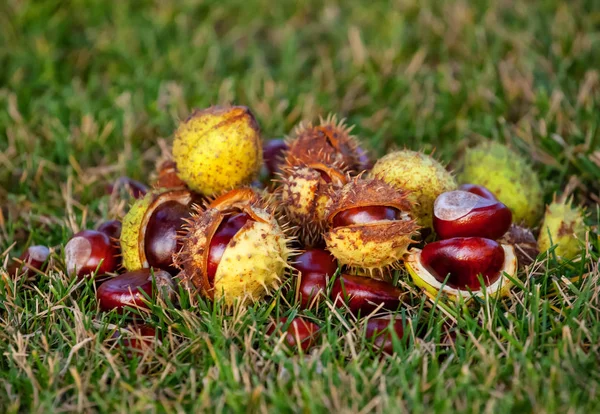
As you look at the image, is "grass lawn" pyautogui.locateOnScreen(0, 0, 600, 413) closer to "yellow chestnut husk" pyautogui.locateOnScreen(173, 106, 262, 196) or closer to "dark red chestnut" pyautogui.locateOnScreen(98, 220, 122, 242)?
"dark red chestnut" pyautogui.locateOnScreen(98, 220, 122, 242)

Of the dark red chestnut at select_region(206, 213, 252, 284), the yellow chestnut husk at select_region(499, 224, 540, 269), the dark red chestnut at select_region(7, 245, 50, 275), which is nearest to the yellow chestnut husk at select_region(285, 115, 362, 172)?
the dark red chestnut at select_region(206, 213, 252, 284)

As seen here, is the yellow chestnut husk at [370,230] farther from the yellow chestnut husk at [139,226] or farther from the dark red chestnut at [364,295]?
the yellow chestnut husk at [139,226]

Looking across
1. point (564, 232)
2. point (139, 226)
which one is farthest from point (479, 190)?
point (139, 226)

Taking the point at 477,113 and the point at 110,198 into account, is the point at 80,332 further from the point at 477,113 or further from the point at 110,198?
the point at 477,113

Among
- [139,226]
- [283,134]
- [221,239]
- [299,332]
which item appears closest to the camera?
[299,332]

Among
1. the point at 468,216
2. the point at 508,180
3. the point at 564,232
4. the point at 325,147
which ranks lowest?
the point at 564,232

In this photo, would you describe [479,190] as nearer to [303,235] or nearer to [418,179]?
[418,179]
